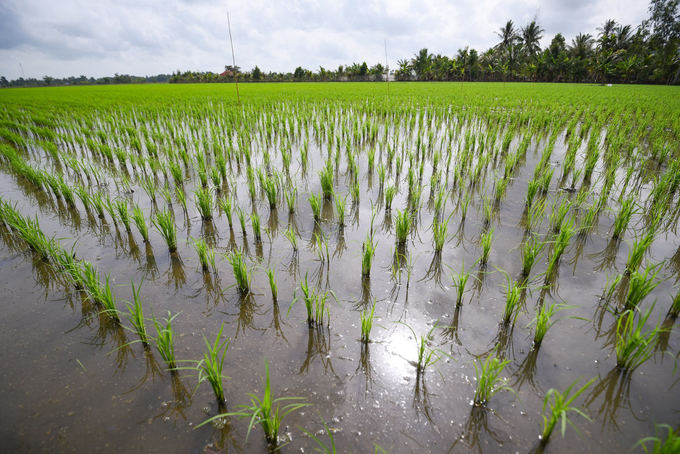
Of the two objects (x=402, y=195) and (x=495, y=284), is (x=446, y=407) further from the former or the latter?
(x=402, y=195)

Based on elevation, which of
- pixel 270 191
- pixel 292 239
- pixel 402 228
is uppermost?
pixel 270 191

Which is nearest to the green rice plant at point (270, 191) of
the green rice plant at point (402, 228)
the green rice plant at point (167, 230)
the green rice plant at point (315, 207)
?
the green rice plant at point (315, 207)

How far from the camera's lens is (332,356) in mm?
1795

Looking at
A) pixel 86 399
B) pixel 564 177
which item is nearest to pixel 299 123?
pixel 564 177

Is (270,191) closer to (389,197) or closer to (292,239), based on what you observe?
(292,239)

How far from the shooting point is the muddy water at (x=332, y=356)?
55.4 inches

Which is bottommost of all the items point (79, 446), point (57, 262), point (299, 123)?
point (79, 446)

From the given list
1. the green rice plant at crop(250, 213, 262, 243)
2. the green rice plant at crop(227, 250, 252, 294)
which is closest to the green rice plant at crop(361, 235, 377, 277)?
the green rice plant at crop(227, 250, 252, 294)

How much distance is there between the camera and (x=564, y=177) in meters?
4.48

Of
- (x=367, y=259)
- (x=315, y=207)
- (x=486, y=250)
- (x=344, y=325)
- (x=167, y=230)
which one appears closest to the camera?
(x=344, y=325)

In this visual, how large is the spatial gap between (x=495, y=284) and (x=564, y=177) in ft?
10.7

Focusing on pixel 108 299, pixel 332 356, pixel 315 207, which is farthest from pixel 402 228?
pixel 108 299

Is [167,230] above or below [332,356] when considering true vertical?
above

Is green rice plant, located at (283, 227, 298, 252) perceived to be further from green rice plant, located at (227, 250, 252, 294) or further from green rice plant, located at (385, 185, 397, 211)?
green rice plant, located at (385, 185, 397, 211)
